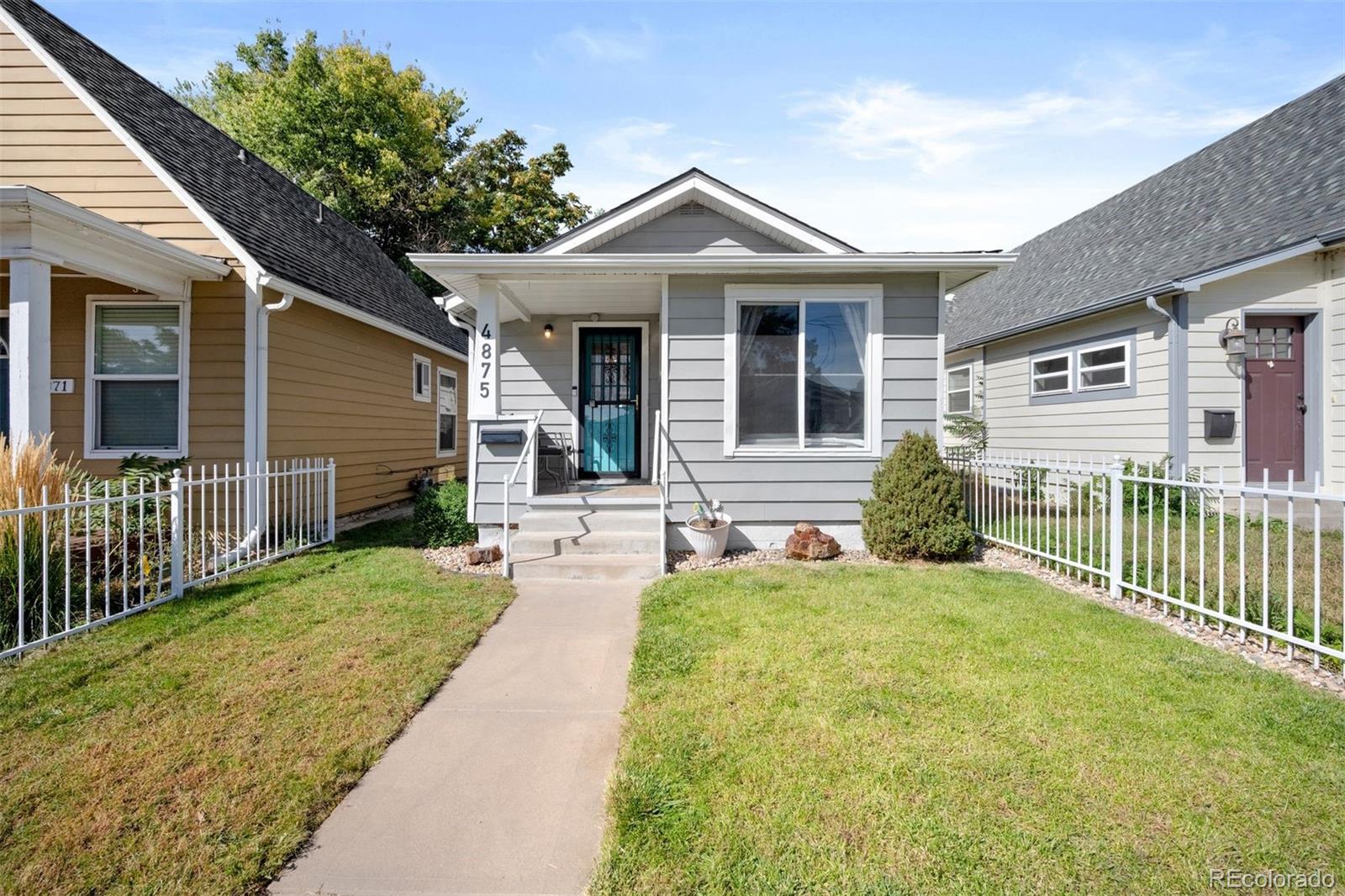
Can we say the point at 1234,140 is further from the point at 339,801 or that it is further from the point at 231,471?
the point at 231,471

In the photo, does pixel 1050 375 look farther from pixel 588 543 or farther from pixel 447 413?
pixel 447 413

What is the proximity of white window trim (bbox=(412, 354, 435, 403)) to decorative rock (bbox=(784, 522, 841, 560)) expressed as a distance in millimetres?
8051

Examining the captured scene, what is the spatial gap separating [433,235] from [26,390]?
19921 millimetres

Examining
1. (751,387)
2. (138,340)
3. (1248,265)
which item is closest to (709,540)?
(751,387)

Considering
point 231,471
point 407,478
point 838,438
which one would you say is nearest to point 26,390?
point 231,471

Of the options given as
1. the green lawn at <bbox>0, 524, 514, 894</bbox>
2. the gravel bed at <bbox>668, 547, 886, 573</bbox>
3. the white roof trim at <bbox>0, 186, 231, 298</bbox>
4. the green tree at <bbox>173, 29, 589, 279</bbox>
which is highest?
the green tree at <bbox>173, 29, 589, 279</bbox>

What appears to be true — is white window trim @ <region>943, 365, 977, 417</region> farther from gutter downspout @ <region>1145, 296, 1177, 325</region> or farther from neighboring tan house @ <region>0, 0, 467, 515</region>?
neighboring tan house @ <region>0, 0, 467, 515</region>

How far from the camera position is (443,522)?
22.5ft

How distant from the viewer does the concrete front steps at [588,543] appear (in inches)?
217

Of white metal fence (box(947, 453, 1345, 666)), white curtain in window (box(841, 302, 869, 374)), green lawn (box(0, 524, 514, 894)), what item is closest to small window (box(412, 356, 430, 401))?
green lawn (box(0, 524, 514, 894))

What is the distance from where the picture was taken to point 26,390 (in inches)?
187

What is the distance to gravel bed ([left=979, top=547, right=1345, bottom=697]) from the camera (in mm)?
3273

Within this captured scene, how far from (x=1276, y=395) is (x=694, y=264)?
8.20 meters

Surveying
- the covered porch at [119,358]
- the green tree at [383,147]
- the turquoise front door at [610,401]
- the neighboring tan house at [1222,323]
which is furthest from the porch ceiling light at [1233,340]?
the green tree at [383,147]
